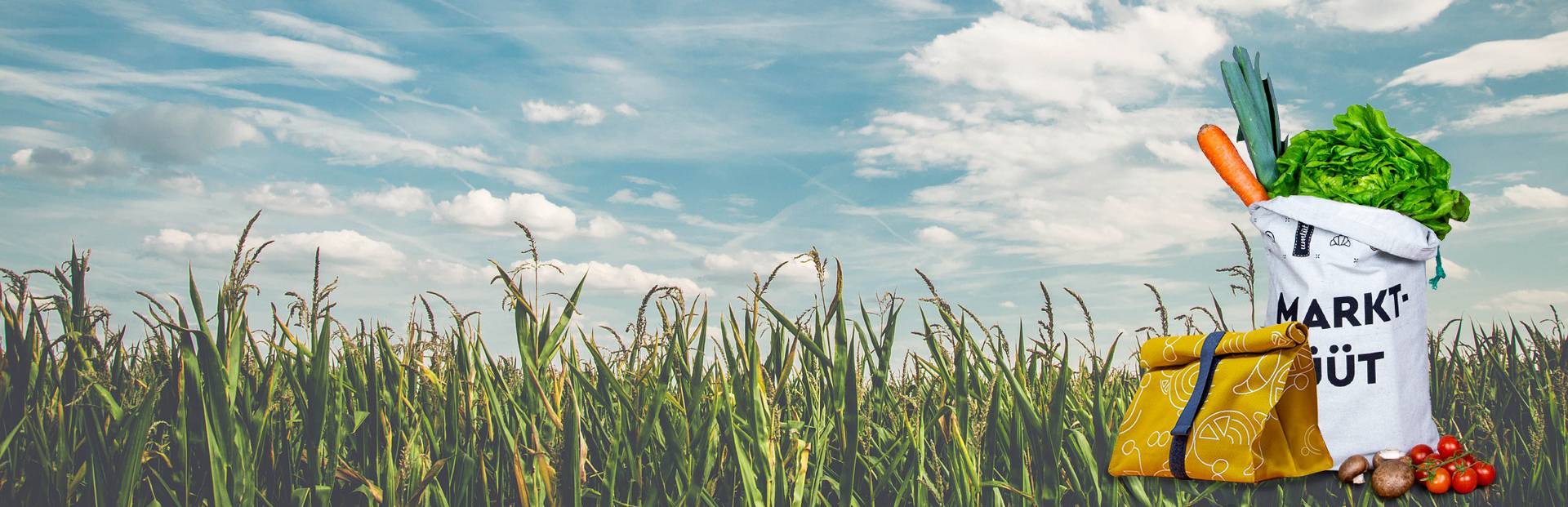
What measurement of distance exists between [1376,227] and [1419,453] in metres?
0.76

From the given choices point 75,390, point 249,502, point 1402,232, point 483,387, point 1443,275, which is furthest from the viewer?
point 1443,275

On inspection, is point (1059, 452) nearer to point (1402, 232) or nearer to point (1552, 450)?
point (1402, 232)

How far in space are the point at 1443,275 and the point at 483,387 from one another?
3.26 metres

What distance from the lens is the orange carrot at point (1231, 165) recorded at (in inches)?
150

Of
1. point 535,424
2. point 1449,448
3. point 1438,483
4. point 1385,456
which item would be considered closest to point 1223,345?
point 1385,456

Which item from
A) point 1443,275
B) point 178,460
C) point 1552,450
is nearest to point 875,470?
point 178,460

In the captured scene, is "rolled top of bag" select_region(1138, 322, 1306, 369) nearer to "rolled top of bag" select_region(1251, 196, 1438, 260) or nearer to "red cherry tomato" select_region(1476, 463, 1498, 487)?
"rolled top of bag" select_region(1251, 196, 1438, 260)

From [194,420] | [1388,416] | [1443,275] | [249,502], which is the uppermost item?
[1443,275]

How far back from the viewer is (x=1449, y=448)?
348 cm

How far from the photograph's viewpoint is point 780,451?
2.87m

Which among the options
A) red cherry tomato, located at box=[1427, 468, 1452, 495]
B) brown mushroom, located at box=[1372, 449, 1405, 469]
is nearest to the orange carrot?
brown mushroom, located at box=[1372, 449, 1405, 469]

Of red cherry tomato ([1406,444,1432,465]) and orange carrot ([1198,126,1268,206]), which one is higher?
orange carrot ([1198,126,1268,206])

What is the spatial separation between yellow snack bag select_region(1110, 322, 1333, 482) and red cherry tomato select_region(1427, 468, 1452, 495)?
29 centimetres

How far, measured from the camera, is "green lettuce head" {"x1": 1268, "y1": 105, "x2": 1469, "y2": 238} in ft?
11.5
